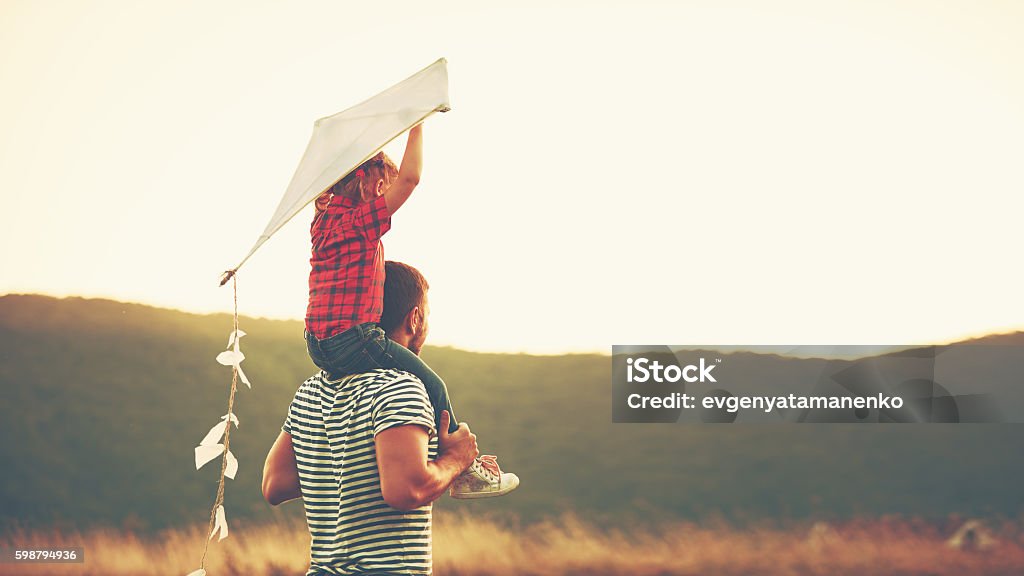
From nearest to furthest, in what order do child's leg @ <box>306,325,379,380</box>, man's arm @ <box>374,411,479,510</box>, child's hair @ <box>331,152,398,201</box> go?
man's arm @ <box>374,411,479,510</box> < child's leg @ <box>306,325,379,380</box> < child's hair @ <box>331,152,398,201</box>

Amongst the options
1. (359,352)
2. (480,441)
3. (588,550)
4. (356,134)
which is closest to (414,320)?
(359,352)

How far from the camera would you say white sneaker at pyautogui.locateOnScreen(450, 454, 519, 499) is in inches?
83.7

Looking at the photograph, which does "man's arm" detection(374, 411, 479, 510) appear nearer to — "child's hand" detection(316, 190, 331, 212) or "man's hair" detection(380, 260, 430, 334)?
"man's hair" detection(380, 260, 430, 334)

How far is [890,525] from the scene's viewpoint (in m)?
6.12

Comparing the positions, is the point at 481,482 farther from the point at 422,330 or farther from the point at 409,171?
the point at 409,171

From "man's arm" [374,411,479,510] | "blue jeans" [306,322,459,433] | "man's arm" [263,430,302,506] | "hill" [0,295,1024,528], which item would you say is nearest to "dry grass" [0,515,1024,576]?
"hill" [0,295,1024,528]

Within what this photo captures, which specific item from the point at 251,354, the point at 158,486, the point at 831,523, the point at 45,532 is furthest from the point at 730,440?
the point at 45,532

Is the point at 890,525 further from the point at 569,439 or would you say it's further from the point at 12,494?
the point at 12,494

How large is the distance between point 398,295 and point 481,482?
0.43m

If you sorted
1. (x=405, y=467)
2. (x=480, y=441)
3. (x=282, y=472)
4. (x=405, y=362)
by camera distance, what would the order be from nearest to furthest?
(x=405, y=467) < (x=405, y=362) < (x=282, y=472) < (x=480, y=441)

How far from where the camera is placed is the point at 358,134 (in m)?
1.96

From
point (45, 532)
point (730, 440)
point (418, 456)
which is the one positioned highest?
point (418, 456)

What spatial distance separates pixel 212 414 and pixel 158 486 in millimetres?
523

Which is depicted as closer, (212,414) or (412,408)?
(412,408)
